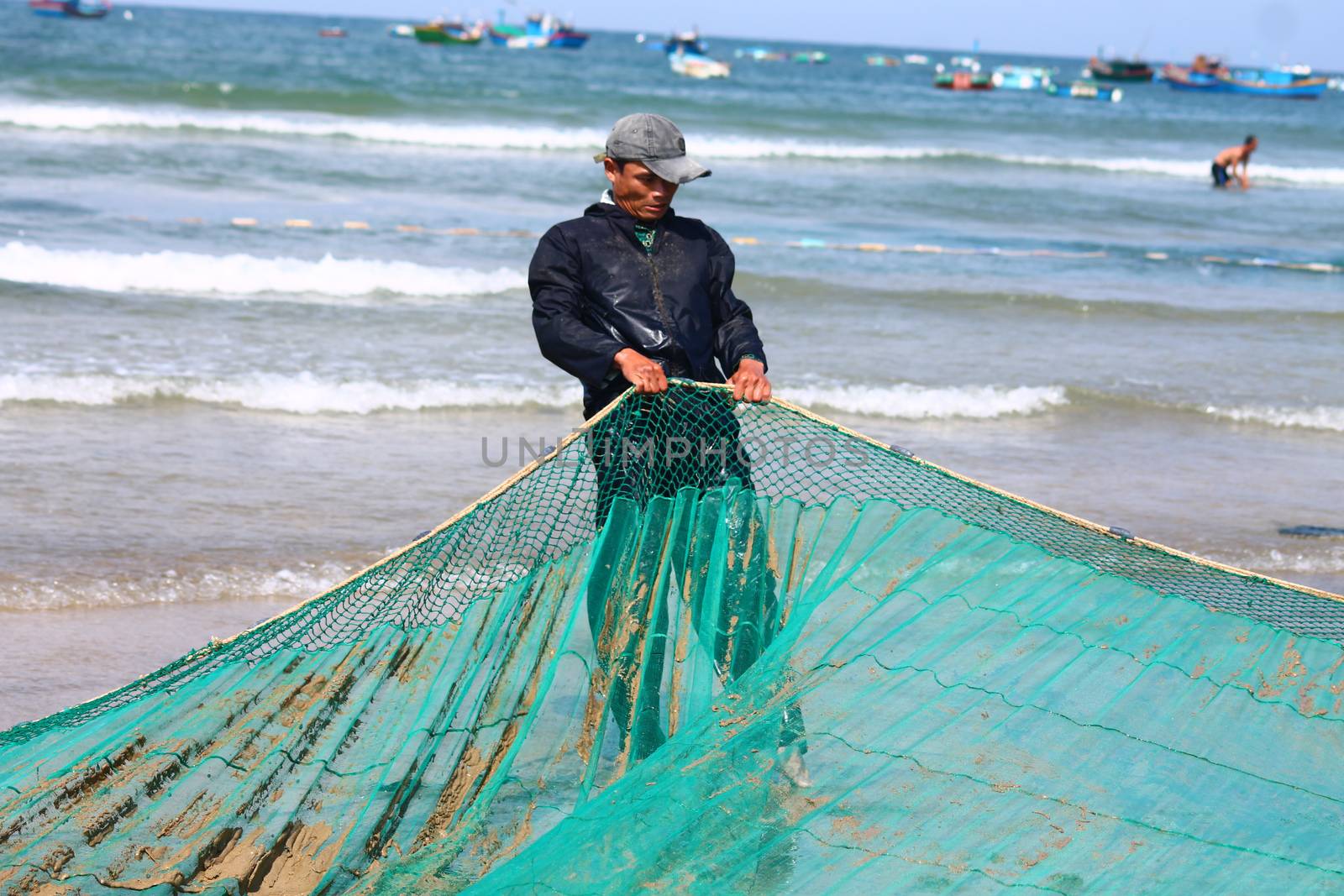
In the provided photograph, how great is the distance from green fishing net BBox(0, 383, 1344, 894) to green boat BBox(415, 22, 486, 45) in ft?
288

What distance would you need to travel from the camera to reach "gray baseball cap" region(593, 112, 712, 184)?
133 inches

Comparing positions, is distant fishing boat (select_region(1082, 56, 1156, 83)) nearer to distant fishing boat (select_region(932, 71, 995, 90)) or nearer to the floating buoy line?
distant fishing boat (select_region(932, 71, 995, 90))

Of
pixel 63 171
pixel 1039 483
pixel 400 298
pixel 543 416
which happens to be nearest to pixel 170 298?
pixel 400 298

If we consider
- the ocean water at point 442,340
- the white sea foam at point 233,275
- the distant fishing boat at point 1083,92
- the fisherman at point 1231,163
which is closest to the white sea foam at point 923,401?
the ocean water at point 442,340

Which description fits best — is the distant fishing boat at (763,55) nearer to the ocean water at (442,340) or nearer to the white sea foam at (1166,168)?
the white sea foam at (1166,168)

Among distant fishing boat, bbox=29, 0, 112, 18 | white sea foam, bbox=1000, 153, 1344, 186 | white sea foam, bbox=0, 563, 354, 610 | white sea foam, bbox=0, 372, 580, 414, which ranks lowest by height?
white sea foam, bbox=0, 563, 354, 610

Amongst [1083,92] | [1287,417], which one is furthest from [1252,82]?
[1287,417]

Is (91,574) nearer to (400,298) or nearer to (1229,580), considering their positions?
(1229,580)

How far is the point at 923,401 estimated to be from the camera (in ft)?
29.3

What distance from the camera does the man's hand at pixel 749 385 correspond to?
335cm

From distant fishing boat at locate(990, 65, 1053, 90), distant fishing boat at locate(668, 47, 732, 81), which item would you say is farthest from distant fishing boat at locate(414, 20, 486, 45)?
distant fishing boat at locate(990, 65, 1053, 90)

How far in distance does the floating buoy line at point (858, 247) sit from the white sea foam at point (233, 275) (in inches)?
98.7

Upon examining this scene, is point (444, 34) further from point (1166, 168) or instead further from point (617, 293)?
point (617, 293)

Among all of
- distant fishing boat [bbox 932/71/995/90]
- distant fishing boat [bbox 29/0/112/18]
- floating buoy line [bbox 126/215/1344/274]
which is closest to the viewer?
floating buoy line [bbox 126/215/1344/274]
